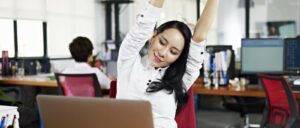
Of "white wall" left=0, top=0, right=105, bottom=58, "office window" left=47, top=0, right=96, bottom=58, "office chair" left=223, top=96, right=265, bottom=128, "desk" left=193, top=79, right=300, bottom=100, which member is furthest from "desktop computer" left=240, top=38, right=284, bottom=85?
"office window" left=47, top=0, right=96, bottom=58

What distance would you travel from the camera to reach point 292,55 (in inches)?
158

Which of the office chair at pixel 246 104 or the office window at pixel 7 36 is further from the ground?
the office window at pixel 7 36

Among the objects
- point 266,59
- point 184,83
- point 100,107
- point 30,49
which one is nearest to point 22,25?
point 30,49

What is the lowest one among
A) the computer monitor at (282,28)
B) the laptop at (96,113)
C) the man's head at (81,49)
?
the laptop at (96,113)

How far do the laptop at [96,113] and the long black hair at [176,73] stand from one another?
421 mm

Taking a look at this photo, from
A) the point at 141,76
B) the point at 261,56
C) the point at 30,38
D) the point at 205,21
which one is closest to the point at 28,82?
the point at 30,38

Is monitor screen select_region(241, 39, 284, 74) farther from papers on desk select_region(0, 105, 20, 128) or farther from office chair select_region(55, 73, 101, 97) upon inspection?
papers on desk select_region(0, 105, 20, 128)

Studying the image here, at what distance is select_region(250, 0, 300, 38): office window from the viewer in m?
8.76

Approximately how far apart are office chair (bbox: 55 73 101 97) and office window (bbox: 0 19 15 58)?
107 inches

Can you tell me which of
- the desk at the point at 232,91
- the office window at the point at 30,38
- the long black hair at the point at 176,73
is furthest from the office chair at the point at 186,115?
the office window at the point at 30,38

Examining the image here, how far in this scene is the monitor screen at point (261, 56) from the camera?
4.14 meters

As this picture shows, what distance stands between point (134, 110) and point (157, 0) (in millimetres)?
512

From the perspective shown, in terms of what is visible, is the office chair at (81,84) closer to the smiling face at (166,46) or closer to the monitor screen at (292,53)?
the monitor screen at (292,53)

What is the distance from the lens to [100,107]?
1.13 meters
